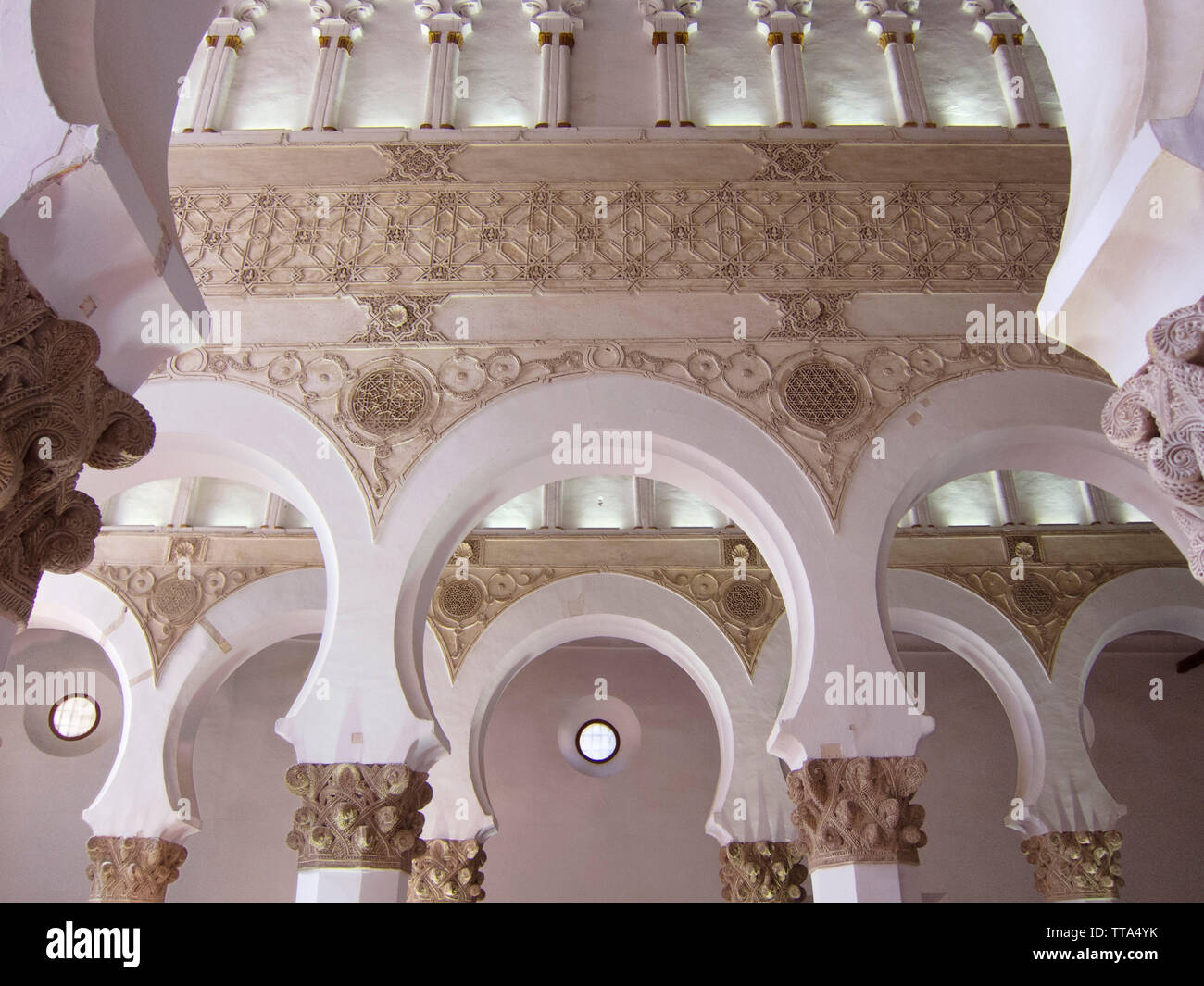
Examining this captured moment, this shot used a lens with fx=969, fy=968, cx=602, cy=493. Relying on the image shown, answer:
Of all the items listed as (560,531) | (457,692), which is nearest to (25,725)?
(457,692)

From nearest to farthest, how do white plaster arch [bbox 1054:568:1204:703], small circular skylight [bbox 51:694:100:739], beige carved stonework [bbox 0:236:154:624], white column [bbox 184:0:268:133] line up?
beige carved stonework [bbox 0:236:154:624], white column [bbox 184:0:268:133], white plaster arch [bbox 1054:568:1204:703], small circular skylight [bbox 51:694:100:739]

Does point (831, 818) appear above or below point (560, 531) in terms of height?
below

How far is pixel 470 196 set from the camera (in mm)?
6133

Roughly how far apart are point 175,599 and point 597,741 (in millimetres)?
4921

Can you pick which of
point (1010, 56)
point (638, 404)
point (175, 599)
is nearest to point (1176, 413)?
point (638, 404)

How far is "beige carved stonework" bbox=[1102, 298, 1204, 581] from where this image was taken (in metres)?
2.12

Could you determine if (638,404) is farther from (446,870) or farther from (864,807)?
(446,870)

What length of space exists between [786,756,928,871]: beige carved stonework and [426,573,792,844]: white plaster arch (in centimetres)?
202

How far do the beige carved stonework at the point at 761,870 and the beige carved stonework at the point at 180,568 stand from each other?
3865mm

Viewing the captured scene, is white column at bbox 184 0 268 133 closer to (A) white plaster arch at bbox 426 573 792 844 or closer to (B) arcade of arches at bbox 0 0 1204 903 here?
(B) arcade of arches at bbox 0 0 1204 903

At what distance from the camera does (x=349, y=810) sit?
4711 mm

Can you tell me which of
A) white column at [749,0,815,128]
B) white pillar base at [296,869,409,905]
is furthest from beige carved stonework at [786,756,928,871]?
white column at [749,0,815,128]
